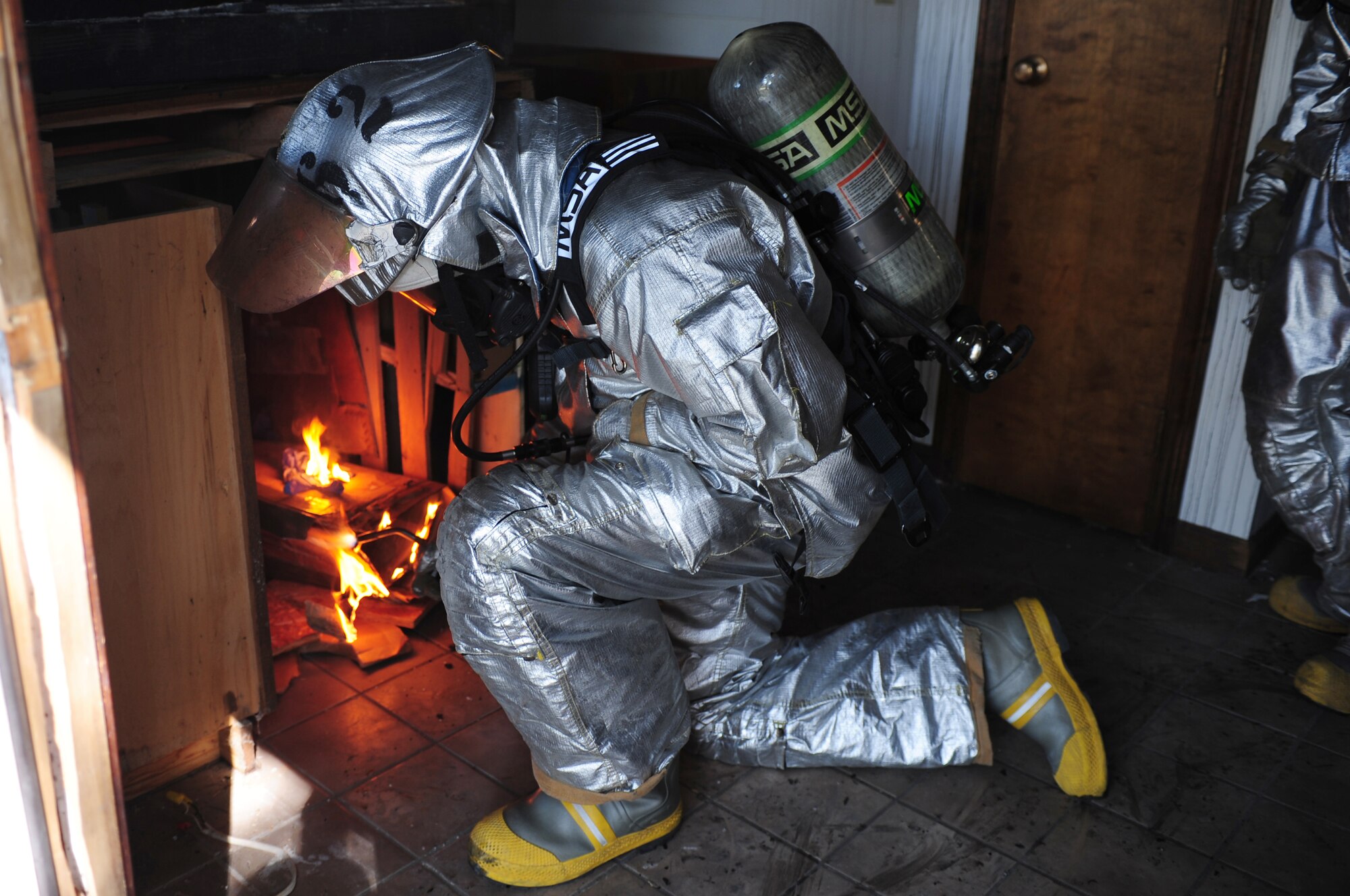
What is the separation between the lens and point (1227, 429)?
134 inches

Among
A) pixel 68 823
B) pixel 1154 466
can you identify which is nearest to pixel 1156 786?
pixel 1154 466

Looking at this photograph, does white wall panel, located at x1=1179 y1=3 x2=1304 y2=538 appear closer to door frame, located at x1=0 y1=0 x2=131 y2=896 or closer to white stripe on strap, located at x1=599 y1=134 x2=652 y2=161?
white stripe on strap, located at x1=599 y1=134 x2=652 y2=161

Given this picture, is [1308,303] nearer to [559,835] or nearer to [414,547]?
[559,835]

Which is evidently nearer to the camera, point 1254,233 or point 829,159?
point 829,159

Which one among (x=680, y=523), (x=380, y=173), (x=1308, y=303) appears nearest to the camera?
(x=380, y=173)

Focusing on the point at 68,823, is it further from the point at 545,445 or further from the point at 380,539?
the point at 380,539

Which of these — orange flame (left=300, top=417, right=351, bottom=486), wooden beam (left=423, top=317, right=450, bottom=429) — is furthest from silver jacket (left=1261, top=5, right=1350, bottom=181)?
Answer: orange flame (left=300, top=417, right=351, bottom=486)

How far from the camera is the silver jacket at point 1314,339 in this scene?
2.72m

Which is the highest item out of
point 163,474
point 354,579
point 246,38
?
point 246,38

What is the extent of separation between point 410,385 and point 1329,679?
256cm

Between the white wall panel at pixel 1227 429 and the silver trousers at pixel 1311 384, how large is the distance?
251mm

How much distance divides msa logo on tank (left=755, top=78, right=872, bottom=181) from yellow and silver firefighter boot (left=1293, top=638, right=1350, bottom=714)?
1.83 metres

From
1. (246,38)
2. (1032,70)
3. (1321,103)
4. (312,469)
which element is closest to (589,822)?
(312,469)

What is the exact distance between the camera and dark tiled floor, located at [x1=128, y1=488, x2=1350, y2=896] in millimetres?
2301
